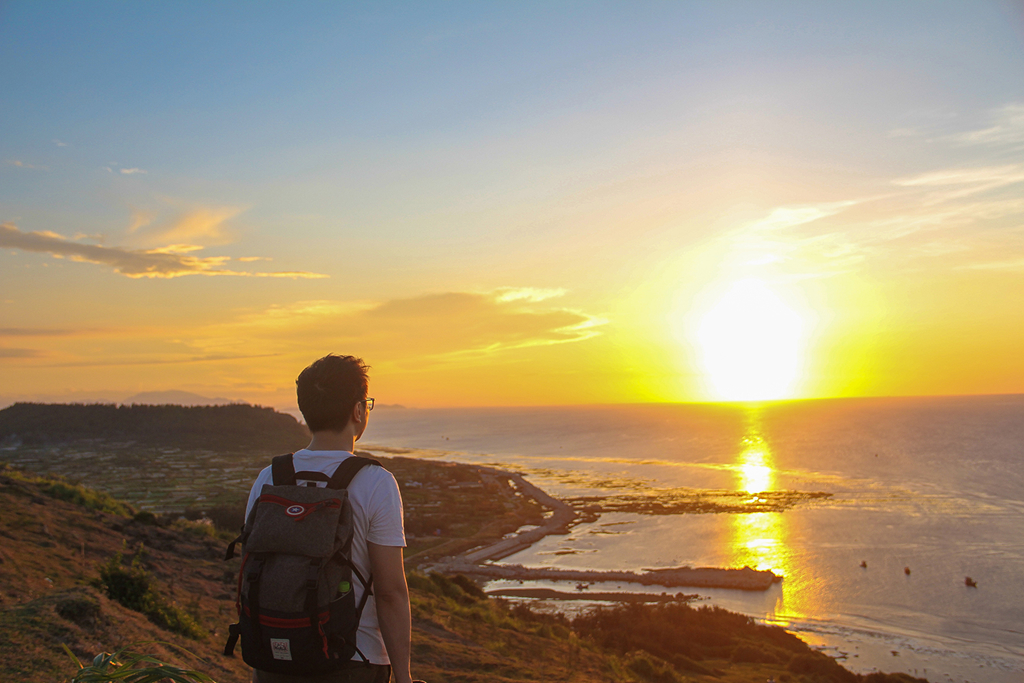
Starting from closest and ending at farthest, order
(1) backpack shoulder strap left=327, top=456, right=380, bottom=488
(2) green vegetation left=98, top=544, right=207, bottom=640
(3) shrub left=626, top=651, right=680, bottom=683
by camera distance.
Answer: (1) backpack shoulder strap left=327, top=456, right=380, bottom=488, (2) green vegetation left=98, top=544, right=207, bottom=640, (3) shrub left=626, top=651, right=680, bottom=683

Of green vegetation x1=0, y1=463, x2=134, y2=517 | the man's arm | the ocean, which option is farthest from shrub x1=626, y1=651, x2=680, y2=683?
the man's arm

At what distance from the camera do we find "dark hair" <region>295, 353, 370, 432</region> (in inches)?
104

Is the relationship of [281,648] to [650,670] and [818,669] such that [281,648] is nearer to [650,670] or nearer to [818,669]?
[650,670]

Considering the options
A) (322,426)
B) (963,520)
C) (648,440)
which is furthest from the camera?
(648,440)

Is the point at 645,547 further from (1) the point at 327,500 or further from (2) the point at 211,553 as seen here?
(1) the point at 327,500

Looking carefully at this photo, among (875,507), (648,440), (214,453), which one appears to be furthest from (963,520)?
(648,440)

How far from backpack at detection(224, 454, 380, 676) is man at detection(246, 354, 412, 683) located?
71 millimetres

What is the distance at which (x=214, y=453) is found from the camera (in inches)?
2739

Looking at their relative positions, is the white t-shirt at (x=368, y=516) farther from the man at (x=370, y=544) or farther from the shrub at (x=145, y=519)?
the shrub at (x=145, y=519)

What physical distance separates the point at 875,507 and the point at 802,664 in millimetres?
51645

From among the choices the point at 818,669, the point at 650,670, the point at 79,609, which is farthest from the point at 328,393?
the point at 818,669

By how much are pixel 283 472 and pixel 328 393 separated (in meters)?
0.37

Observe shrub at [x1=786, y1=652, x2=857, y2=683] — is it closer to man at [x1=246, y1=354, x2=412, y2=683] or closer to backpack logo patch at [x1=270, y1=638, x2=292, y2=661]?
man at [x1=246, y1=354, x2=412, y2=683]

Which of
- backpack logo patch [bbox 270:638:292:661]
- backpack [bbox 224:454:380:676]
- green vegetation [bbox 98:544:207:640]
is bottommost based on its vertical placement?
green vegetation [bbox 98:544:207:640]
